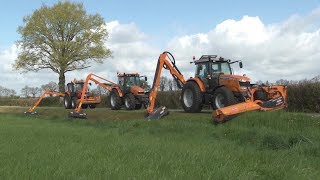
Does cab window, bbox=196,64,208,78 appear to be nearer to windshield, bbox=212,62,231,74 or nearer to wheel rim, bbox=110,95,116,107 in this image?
windshield, bbox=212,62,231,74

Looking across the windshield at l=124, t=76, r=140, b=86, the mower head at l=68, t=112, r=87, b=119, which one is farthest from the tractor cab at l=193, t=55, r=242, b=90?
the windshield at l=124, t=76, r=140, b=86

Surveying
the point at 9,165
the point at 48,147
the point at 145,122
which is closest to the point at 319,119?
the point at 145,122

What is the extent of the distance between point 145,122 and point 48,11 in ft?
131

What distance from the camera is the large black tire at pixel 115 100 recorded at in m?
30.8

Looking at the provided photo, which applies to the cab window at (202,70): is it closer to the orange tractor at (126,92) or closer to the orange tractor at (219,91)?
the orange tractor at (219,91)

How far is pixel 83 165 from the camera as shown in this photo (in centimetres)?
835

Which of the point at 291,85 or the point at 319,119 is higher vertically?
the point at 291,85

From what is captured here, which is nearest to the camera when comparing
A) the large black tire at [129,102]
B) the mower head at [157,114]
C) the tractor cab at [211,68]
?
the mower head at [157,114]

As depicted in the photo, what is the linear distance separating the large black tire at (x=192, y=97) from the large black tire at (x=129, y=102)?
27.1 feet

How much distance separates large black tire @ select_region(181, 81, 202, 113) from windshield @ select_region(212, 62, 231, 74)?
3.89 ft

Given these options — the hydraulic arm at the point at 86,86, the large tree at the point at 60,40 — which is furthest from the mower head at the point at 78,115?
the large tree at the point at 60,40

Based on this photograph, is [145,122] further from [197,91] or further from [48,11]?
[48,11]

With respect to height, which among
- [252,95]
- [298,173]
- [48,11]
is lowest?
[298,173]

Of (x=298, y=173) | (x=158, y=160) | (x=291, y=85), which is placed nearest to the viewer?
(x=298, y=173)
